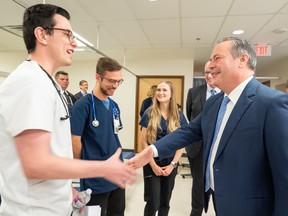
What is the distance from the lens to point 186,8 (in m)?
3.21

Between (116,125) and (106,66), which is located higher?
(106,66)

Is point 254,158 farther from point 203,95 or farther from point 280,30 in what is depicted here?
point 280,30

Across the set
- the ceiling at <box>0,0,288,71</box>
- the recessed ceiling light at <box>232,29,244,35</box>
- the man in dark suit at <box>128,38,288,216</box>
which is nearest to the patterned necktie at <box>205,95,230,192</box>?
the man in dark suit at <box>128,38,288,216</box>

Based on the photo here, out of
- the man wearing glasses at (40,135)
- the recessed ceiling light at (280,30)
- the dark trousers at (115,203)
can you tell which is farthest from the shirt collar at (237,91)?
the recessed ceiling light at (280,30)

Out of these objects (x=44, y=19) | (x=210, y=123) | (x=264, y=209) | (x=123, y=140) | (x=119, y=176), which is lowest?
(x=123, y=140)

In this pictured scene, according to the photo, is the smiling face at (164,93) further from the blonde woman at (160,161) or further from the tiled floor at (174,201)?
the tiled floor at (174,201)

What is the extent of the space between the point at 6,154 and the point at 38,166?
0.62 feet

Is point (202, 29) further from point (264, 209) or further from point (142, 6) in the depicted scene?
point (264, 209)

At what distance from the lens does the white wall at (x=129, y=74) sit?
20.2ft

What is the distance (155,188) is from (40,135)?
1.58 metres

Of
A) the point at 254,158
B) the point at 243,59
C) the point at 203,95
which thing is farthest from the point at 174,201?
the point at 243,59

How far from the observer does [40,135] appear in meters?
0.67

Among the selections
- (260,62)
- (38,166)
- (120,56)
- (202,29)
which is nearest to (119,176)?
(38,166)

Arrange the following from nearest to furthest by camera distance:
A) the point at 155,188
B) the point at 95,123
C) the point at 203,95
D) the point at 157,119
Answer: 1. the point at 95,123
2. the point at 155,188
3. the point at 157,119
4. the point at 203,95
